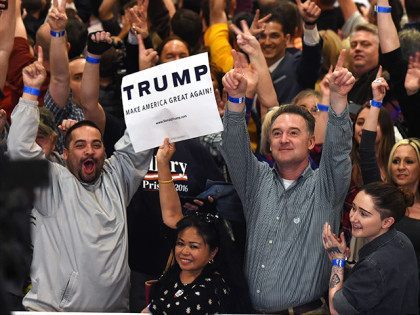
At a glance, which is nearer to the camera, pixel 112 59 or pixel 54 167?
pixel 54 167

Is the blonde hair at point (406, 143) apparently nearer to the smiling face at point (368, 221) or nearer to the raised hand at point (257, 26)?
the smiling face at point (368, 221)

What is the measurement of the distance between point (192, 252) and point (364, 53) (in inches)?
96.2

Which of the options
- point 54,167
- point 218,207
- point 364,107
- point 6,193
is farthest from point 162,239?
point 6,193

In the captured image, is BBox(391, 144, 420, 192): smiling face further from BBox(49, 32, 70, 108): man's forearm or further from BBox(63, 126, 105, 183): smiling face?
BBox(49, 32, 70, 108): man's forearm

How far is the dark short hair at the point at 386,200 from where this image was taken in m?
4.57

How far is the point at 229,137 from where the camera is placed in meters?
4.83

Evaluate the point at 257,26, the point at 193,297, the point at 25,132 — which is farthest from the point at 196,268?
the point at 257,26

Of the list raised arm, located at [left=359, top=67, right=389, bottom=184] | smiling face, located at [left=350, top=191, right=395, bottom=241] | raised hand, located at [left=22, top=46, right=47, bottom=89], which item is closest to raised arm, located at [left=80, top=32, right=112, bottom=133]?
raised hand, located at [left=22, top=46, right=47, bottom=89]

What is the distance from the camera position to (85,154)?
5133 mm

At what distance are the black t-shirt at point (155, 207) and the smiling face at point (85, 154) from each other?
47cm

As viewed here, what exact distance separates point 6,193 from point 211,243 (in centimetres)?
290

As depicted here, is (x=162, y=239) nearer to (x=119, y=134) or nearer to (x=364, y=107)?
(x=119, y=134)

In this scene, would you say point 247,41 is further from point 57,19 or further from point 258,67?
point 57,19

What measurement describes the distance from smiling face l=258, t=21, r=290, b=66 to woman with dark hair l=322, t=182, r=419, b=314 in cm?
247
